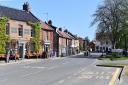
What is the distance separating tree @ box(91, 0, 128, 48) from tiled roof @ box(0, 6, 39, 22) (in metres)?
25.1

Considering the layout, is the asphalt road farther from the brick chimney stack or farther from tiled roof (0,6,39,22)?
the brick chimney stack

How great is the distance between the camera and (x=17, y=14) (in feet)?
257

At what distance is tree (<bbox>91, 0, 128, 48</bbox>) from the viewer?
10650 centimetres

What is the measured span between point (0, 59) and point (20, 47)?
33.5ft

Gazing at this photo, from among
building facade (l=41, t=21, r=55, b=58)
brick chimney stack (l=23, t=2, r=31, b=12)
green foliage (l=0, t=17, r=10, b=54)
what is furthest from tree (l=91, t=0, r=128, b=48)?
green foliage (l=0, t=17, r=10, b=54)

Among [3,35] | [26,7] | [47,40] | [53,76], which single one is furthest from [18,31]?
[53,76]

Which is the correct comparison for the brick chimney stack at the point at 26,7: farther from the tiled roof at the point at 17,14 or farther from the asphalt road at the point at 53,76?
the asphalt road at the point at 53,76

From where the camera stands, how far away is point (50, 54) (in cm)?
9025

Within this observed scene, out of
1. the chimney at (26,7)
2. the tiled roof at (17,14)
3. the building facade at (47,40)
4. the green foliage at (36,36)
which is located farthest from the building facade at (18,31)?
the building facade at (47,40)

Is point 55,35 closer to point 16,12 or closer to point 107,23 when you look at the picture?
point 107,23

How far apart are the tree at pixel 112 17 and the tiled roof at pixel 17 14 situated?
82.4 feet

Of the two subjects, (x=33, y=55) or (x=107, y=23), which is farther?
(x=107, y=23)

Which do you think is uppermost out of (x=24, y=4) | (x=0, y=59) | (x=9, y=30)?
(x=24, y=4)

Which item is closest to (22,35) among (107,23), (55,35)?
(55,35)
